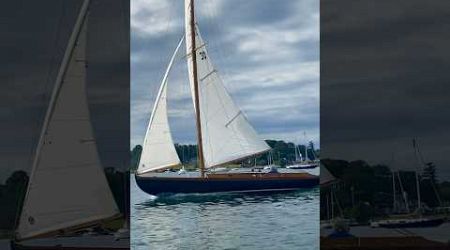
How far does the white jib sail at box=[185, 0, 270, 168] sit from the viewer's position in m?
13.0

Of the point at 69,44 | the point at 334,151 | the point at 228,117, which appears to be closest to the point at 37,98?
the point at 69,44

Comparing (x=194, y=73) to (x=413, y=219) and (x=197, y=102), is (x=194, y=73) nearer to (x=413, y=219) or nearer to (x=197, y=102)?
(x=197, y=102)

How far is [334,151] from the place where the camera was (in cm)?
720

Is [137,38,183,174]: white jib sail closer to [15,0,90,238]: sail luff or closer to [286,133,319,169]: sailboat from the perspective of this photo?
[286,133,319,169]: sailboat

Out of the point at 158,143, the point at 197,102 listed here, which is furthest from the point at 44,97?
the point at 197,102

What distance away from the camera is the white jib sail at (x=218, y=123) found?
13.0m

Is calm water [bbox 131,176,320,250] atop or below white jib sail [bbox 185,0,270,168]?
below

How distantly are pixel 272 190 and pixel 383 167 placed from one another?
6.30 metres

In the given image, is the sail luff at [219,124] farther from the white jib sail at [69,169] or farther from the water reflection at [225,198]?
the white jib sail at [69,169]

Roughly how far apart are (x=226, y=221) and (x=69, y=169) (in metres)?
4.63

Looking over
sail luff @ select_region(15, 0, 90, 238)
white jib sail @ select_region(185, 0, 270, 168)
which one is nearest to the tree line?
sail luff @ select_region(15, 0, 90, 238)

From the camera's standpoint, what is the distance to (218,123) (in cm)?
1342

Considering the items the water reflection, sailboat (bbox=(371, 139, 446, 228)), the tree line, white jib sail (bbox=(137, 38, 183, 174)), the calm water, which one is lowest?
Answer: the calm water

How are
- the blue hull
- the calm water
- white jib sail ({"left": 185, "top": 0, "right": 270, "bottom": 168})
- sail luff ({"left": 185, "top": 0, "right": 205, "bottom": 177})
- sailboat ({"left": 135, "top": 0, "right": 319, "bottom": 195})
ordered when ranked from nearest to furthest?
the calm water → sail luff ({"left": 185, "top": 0, "right": 205, "bottom": 177}) → sailboat ({"left": 135, "top": 0, "right": 319, "bottom": 195}) → white jib sail ({"left": 185, "top": 0, "right": 270, "bottom": 168}) → the blue hull
